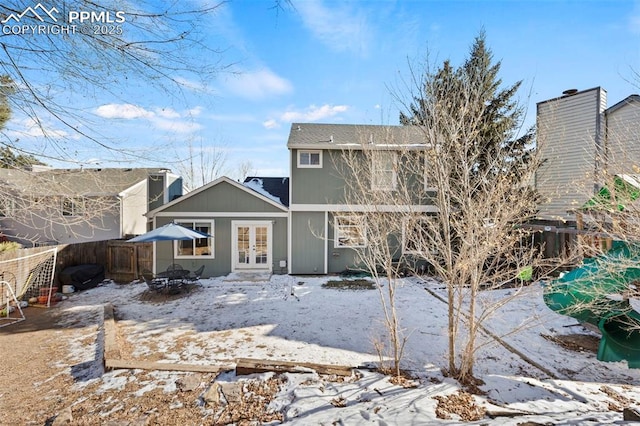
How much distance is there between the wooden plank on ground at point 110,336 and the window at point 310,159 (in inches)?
299

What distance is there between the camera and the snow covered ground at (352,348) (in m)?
3.65

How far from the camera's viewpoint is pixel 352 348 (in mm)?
5785

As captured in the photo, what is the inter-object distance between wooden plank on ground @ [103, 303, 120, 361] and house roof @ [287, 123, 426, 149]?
7.61 metres

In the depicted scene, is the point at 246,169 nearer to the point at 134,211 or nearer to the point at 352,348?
the point at 134,211

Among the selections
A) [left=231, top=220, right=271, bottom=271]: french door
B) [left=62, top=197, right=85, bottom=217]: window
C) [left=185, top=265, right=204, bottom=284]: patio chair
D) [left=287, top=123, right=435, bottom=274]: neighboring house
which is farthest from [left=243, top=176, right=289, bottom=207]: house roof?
[left=62, top=197, right=85, bottom=217]: window

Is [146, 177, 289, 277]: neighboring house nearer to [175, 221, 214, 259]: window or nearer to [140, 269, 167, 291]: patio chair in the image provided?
[175, 221, 214, 259]: window

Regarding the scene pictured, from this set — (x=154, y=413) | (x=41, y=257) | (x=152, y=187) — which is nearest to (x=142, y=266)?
(x=41, y=257)

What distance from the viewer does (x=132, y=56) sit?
3314mm

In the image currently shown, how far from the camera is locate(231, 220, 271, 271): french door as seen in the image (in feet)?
39.6

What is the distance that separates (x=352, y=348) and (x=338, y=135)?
911cm

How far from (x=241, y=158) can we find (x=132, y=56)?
90.6ft


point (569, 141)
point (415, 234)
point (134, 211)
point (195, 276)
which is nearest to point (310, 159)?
point (195, 276)

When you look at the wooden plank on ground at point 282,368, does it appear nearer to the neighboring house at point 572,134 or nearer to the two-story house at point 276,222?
the two-story house at point 276,222

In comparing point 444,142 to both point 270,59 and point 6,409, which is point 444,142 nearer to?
point 270,59
